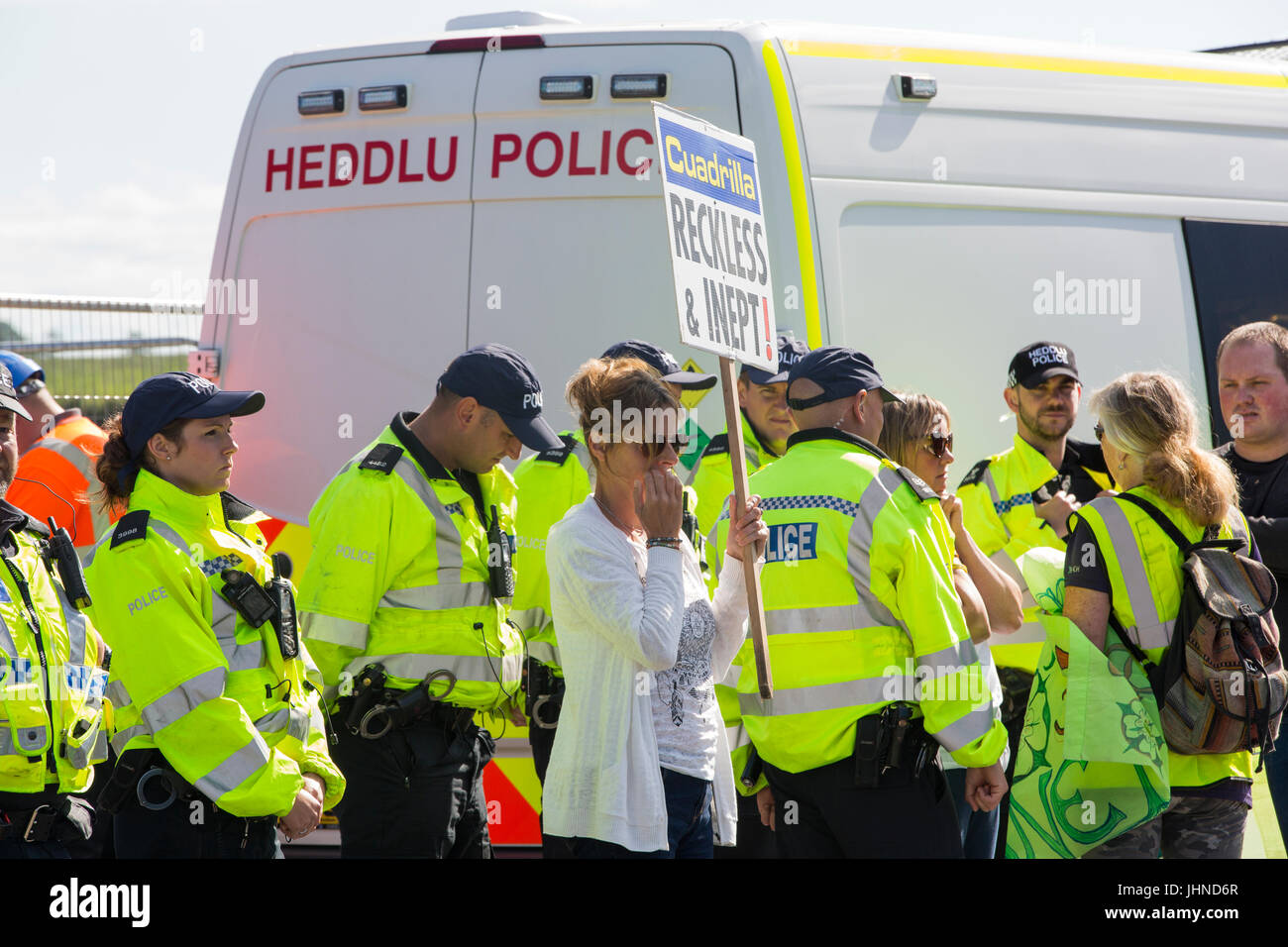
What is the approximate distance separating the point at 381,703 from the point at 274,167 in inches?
87.5

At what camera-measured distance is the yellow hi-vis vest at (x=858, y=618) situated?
11.7 ft

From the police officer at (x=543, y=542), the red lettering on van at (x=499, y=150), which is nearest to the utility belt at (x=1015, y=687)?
the police officer at (x=543, y=542)

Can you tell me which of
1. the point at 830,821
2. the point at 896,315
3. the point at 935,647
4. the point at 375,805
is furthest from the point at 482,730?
the point at 896,315

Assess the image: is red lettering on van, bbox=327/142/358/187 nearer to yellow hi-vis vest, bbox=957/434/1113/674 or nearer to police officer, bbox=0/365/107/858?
police officer, bbox=0/365/107/858

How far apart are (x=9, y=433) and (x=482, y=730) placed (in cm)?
153

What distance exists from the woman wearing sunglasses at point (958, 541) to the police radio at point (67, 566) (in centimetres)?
232

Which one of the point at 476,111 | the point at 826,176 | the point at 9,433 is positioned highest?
the point at 476,111

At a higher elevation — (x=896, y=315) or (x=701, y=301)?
(x=896, y=315)

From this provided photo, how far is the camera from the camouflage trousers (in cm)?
389

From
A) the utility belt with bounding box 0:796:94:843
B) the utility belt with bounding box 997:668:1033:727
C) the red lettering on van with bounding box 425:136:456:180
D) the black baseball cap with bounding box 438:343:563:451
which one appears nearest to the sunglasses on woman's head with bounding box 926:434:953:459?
the utility belt with bounding box 997:668:1033:727

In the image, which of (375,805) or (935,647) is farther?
(375,805)

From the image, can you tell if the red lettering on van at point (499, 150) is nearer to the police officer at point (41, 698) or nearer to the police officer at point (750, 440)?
the police officer at point (750, 440)

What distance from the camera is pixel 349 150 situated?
5.05m

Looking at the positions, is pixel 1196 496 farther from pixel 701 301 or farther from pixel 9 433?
pixel 9 433
